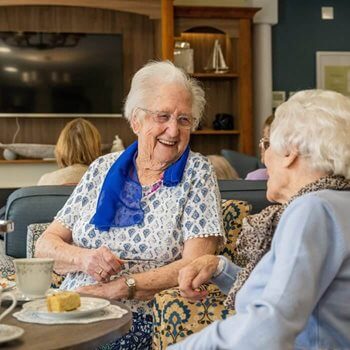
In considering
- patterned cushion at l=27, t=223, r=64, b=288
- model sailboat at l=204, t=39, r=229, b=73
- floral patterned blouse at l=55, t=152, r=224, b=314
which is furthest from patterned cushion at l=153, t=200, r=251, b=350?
model sailboat at l=204, t=39, r=229, b=73

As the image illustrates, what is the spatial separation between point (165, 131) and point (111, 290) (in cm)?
55

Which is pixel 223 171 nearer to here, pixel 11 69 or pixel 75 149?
pixel 75 149

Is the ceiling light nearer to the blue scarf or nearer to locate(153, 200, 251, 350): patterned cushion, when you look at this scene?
the blue scarf

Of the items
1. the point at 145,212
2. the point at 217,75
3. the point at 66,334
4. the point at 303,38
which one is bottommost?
the point at 66,334

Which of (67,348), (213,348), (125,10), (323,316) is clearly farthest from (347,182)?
(125,10)

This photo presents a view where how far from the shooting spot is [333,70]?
787cm

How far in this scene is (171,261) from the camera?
2.36m

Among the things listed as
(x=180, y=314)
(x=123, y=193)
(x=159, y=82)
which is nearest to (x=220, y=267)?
(x=180, y=314)

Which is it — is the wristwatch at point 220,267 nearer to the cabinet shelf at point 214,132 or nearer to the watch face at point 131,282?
the watch face at point 131,282

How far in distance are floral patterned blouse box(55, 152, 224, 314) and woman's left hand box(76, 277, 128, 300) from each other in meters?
0.09

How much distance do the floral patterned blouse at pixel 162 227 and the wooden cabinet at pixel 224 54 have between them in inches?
177

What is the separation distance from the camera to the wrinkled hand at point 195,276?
188cm

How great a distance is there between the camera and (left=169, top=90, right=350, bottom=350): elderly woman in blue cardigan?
1.36 meters

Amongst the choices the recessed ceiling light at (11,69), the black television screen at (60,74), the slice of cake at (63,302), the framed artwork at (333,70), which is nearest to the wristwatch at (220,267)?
the slice of cake at (63,302)
